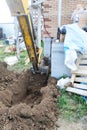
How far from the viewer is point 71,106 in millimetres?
4879

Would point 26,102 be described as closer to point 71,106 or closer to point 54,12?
point 71,106

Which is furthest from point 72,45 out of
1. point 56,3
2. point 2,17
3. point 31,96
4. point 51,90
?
point 2,17

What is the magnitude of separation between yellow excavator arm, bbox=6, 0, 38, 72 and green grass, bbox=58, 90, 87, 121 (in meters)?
1.20

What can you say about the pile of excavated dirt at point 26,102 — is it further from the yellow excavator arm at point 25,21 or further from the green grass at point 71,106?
the yellow excavator arm at point 25,21

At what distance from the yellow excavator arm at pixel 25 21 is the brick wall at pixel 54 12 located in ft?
6.34

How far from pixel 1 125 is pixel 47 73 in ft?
9.22

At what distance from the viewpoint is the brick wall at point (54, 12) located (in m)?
7.54

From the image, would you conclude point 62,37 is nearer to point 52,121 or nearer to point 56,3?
point 56,3

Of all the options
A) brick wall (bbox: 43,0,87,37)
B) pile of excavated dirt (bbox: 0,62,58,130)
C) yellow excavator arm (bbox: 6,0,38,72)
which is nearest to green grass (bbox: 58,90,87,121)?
pile of excavated dirt (bbox: 0,62,58,130)

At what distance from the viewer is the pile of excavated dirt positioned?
156 inches

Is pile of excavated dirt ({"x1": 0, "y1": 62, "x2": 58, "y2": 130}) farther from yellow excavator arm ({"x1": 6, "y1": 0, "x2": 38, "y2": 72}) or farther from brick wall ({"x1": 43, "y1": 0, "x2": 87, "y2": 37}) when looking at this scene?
brick wall ({"x1": 43, "y1": 0, "x2": 87, "y2": 37})

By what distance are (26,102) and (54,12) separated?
341 centimetres

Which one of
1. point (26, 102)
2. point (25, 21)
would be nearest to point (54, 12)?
point (25, 21)

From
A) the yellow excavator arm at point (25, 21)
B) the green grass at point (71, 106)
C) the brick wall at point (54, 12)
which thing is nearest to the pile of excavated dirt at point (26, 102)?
the green grass at point (71, 106)
